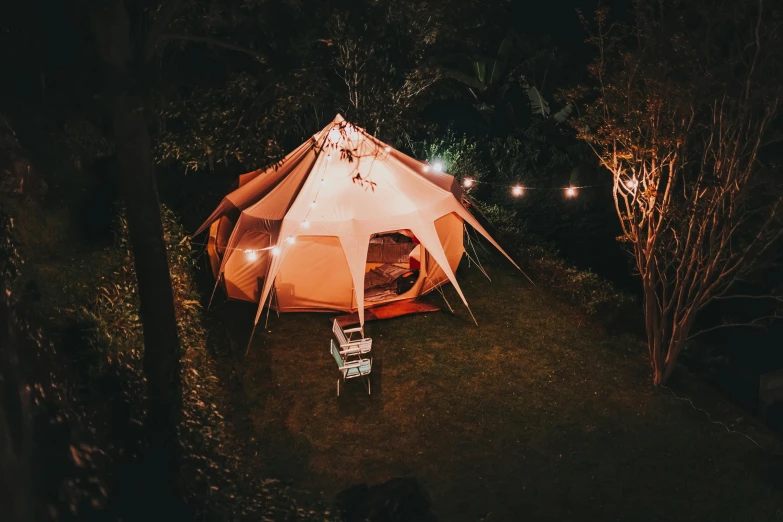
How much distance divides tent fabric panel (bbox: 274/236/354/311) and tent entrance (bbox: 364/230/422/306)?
473 mm

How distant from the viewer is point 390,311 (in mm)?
9617

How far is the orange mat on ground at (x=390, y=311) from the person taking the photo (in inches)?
368

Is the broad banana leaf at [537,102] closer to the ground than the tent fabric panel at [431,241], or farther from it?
farther from it

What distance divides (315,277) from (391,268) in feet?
4.50

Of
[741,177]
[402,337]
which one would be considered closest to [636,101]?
[741,177]

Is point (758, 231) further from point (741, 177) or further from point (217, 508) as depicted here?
point (217, 508)

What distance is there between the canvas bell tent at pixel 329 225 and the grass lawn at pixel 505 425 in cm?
55

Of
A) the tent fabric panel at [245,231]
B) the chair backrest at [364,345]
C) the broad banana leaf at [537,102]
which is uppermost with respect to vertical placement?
the broad banana leaf at [537,102]

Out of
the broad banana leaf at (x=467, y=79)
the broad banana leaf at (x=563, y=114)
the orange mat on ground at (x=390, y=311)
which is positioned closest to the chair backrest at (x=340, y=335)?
the orange mat on ground at (x=390, y=311)

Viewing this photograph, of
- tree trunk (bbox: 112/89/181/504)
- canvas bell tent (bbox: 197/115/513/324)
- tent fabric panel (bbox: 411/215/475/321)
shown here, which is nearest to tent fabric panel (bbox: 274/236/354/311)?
canvas bell tent (bbox: 197/115/513/324)

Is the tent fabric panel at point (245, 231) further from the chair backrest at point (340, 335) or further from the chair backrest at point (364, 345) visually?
the chair backrest at point (364, 345)

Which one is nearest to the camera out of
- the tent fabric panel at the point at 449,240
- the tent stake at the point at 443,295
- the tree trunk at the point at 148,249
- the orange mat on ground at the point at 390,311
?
the tree trunk at the point at 148,249

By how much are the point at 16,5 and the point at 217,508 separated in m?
5.09

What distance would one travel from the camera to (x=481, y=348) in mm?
8750
